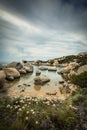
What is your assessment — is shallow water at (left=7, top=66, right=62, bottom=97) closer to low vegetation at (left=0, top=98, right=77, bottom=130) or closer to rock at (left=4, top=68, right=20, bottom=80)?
rock at (left=4, top=68, right=20, bottom=80)

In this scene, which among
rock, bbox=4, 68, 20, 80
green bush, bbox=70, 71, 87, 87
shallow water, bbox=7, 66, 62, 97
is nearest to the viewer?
green bush, bbox=70, 71, 87, 87

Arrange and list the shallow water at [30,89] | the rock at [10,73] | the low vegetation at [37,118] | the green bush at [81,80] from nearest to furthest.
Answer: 1. the low vegetation at [37,118]
2. the green bush at [81,80]
3. the shallow water at [30,89]
4. the rock at [10,73]

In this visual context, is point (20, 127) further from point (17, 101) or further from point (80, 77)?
point (80, 77)

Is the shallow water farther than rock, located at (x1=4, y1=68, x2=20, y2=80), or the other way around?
rock, located at (x1=4, y1=68, x2=20, y2=80)

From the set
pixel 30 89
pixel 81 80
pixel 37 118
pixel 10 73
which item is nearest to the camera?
pixel 37 118

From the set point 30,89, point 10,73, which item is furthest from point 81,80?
point 10,73

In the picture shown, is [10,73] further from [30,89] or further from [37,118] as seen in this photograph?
[37,118]

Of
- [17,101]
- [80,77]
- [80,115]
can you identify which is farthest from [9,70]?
[80,115]

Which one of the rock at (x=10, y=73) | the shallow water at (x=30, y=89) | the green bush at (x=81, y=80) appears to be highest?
the green bush at (x=81, y=80)

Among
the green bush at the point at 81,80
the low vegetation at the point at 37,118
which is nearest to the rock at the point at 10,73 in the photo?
the green bush at the point at 81,80

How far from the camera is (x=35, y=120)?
4473 millimetres

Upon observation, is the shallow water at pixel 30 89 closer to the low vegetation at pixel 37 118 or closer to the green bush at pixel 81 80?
the green bush at pixel 81 80

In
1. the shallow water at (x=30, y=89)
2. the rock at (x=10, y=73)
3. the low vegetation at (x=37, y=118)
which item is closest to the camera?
the low vegetation at (x=37, y=118)

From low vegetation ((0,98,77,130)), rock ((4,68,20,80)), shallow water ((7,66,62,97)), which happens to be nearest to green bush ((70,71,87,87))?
shallow water ((7,66,62,97))
